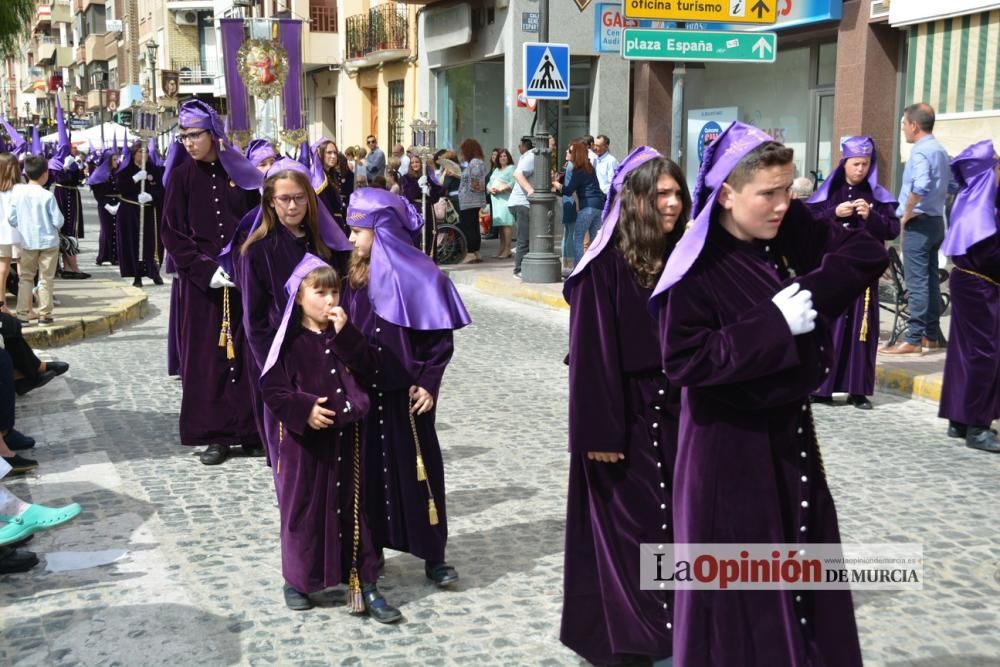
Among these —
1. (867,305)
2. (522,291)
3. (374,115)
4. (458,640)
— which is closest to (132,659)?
(458,640)

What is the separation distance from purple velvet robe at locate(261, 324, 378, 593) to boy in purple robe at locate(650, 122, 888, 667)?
1708mm

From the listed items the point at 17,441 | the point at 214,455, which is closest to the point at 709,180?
the point at 214,455

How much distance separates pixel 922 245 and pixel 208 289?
6.19 meters

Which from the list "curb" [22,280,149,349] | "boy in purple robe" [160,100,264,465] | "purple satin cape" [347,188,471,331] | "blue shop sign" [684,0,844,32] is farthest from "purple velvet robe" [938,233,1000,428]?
"blue shop sign" [684,0,844,32]

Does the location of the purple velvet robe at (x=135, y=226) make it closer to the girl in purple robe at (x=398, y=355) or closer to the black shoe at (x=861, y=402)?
the black shoe at (x=861, y=402)

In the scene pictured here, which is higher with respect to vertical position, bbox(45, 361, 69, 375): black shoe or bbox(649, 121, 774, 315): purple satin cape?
bbox(649, 121, 774, 315): purple satin cape

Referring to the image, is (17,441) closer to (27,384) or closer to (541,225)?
(27,384)

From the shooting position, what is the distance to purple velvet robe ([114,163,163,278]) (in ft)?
55.1

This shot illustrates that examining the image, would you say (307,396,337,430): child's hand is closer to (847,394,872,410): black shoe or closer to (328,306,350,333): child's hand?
(328,306,350,333): child's hand

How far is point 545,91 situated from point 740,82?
6.75 meters

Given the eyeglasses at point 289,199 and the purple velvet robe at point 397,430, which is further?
the eyeglasses at point 289,199

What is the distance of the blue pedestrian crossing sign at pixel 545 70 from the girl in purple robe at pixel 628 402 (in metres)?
10.7

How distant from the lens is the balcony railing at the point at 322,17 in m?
35.2

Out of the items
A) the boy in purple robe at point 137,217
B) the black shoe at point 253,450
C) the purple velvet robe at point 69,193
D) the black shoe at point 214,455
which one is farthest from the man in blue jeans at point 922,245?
the purple velvet robe at point 69,193
